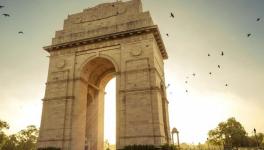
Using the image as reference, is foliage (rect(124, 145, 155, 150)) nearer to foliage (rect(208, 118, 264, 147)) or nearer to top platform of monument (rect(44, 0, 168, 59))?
top platform of monument (rect(44, 0, 168, 59))

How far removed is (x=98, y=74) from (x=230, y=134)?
54244mm

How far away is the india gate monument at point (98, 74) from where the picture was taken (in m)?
17.4

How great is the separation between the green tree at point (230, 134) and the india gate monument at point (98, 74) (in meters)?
49.2

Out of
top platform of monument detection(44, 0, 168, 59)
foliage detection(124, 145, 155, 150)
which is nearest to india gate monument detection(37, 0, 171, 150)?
top platform of monument detection(44, 0, 168, 59)

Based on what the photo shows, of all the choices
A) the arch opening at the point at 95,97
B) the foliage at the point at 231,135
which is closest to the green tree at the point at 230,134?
the foliage at the point at 231,135

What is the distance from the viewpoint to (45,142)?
18.7 metres

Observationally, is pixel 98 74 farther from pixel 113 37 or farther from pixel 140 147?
pixel 140 147

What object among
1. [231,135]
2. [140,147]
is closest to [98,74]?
[140,147]

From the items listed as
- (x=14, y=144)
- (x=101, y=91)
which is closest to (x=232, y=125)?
(x=101, y=91)

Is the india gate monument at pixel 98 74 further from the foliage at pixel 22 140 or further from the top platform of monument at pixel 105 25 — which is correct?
the foliage at pixel 22 140

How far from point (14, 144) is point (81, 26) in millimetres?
58824

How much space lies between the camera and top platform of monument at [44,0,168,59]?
20.4m

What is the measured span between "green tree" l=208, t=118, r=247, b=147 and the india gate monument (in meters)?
49.2

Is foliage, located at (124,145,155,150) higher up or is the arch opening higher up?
the arch opening
